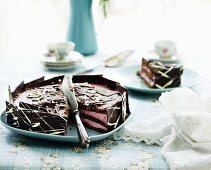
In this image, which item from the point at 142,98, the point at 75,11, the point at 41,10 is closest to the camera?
the point at 142,98

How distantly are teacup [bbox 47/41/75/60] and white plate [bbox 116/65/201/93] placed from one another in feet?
0.78

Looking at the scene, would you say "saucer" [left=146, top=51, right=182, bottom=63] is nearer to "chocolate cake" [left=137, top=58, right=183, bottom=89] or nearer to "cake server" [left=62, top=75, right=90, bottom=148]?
"chocolate cake" [left=137, top=58, right=183, bottom=89]

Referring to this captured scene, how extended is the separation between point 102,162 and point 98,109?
5.9 inches

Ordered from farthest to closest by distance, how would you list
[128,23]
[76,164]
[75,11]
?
[128,23], [75,11], [76,164]

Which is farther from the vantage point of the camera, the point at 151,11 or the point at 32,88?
the point at 151,11

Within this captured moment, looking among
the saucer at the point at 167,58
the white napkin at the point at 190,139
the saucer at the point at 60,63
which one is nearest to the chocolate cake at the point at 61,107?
the white napkin at the point at 190,139

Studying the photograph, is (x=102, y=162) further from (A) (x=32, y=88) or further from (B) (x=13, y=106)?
(A) (x=32, y=88)

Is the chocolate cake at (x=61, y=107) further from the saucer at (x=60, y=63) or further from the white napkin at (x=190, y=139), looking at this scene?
the saucer at (x=60, y=63)

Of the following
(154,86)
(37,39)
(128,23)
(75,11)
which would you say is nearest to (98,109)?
(154,86)

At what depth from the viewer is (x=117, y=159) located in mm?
990

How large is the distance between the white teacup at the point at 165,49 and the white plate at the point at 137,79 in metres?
0.18

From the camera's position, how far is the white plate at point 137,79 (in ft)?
4.55

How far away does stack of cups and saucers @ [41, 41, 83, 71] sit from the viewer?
65.4 inches

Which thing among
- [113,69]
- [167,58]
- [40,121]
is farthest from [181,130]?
[167,58]
